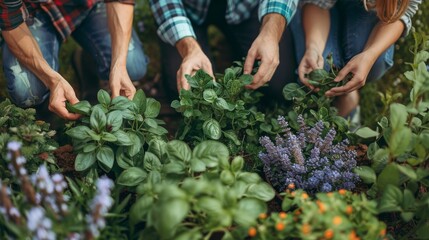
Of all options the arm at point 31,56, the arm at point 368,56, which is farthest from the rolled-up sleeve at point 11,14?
the arm at point 368,56

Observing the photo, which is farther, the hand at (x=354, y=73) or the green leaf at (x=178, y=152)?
the hand at (x=354, y=73)

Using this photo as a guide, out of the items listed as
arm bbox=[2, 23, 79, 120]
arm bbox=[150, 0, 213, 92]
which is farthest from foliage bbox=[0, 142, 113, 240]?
arm bbox=[150, 0, 213, 92]

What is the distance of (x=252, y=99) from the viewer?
6.05 ft

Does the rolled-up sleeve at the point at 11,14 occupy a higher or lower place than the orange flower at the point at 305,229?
higher

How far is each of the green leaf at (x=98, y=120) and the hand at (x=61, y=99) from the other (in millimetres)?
186

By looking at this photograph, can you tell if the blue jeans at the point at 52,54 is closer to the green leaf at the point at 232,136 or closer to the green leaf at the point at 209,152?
the green leaf at the point at 232,136

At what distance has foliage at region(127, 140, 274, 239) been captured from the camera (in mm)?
1146

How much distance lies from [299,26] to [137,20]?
39.7 inches

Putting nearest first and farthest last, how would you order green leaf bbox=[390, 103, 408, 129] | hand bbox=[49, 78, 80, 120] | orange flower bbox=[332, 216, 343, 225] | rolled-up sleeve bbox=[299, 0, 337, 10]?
orange flower bbox=[332, 216, 343, 225]
green leaf bbox=[390, 103, 408, 129]
hand bbox=[49, 78, 80, 120]
rolled-up sleeve bbox=[299, 0, 337, 10]

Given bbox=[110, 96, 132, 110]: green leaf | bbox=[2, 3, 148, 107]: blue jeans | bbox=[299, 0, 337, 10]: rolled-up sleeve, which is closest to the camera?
bbox=[110, 96, 132, 110]: green leaf

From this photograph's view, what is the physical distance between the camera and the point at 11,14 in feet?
6.05

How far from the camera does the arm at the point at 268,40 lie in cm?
184

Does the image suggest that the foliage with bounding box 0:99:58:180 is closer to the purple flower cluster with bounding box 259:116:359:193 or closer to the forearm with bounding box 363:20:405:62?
the purple flower cluster with bounding box 259:116:359:193

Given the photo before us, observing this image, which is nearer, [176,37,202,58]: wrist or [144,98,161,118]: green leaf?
[144,98,161,118]: green leaf
